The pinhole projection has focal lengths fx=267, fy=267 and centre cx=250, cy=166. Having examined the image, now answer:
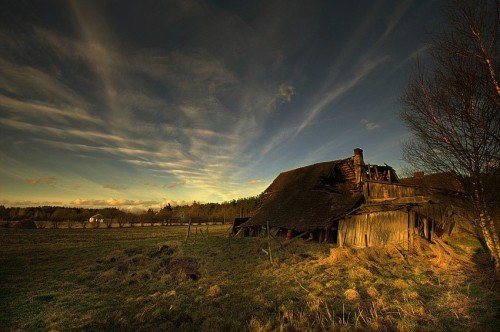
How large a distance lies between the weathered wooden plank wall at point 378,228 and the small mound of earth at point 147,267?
1008cm

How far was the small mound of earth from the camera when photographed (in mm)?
14062

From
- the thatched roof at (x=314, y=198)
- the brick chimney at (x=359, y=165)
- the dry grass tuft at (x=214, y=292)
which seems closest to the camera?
the dry grass tuft at (x=214, y=292)

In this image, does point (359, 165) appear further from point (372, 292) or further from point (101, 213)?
point (101, 213)

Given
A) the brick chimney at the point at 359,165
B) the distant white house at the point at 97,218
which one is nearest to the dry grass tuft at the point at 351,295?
the brick chimney at the point at 359,165

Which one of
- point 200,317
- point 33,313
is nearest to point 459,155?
point 200,317

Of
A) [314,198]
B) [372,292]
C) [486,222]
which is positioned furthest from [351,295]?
[314,198]

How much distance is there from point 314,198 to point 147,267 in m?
12.7

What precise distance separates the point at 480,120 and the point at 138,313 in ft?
45.8

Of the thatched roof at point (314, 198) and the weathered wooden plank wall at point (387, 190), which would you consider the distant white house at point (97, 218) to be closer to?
the thatched roof at point (314, 198)

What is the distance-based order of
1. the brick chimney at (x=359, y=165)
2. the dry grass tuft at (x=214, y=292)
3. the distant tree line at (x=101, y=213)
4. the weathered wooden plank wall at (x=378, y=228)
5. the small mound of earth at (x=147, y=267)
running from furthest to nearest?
the distant tree line at (x=101, y=213) → the brick chimney at (x=359, y=165) → the weathered wooden plank wall at (x=378, y=228) → the small mound of earth at (x=147, y=267) → the dry grass tuft at (x=214, y=292)

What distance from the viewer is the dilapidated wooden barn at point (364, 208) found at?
15.9 meters

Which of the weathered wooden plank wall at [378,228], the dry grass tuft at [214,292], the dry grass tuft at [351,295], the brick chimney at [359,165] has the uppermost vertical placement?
the brick chimney at [359,165]

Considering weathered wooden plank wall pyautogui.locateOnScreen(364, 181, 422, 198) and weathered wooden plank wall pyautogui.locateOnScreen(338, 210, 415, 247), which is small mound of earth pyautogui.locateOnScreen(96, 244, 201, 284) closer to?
weathered wooden plank wall pyautogui.locateOnScreen(338, 210, 415, 247)

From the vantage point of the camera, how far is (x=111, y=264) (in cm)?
1766
